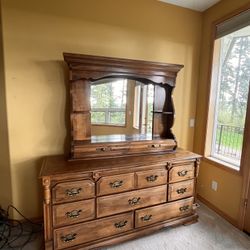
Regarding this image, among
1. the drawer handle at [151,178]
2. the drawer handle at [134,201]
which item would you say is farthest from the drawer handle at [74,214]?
the drawer handle at [151,178]

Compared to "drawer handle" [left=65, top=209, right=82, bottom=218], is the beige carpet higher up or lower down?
lower down

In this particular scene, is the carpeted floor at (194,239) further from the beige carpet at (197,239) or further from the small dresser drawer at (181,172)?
the small dresser drawer at (181,172)

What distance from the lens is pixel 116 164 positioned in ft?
5.84

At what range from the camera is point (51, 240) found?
5.33 feet

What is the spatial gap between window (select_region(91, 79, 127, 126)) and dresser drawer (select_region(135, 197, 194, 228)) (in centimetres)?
100

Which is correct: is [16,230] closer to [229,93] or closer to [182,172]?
[182,172]

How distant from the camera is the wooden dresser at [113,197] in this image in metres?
1.61

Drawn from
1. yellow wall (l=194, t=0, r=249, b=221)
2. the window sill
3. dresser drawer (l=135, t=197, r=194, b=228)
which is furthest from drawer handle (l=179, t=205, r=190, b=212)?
the window sill

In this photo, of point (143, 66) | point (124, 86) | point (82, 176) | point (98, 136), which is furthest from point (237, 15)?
point (82, 176)

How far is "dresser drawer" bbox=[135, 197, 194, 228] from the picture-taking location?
192cm

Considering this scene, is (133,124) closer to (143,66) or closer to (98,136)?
(98,136)

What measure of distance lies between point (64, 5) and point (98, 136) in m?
1.43

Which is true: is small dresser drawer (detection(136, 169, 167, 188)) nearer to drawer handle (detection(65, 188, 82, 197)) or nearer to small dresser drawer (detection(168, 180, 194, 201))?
small dresser drawer (detection(168, 180, 194, 201))

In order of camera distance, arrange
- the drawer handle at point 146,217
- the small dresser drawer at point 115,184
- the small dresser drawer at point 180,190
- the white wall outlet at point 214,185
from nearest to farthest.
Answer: the small dresser drawer at point 115,184 < the drawer handle at point 146,217 < the small dresser drawer at point 180,190 < the white wall outlet at point 214,185
